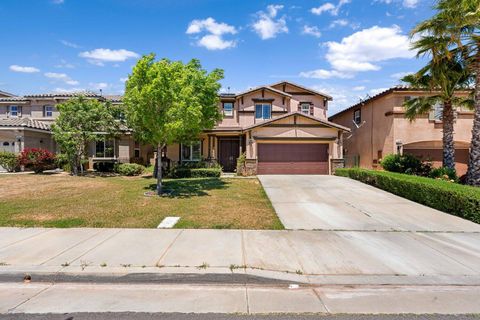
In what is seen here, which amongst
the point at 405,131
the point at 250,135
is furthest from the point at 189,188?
the point at 405,131

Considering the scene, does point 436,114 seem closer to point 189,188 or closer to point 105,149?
point 189,188

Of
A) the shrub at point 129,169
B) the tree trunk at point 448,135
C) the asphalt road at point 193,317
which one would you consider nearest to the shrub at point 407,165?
the tree trunk at point 448,135

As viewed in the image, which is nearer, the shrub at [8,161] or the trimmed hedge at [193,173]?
the trimmed hedge at [193,173]

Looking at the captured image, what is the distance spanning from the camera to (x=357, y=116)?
2373 centimetres

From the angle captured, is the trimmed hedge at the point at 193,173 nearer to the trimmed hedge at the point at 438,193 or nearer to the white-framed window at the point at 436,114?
the trimmed hedge at the point at 438,193

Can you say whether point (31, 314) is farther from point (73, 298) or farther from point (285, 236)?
point (285, 236)

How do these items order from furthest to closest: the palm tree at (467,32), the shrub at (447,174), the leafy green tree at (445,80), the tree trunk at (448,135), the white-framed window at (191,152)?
the white-framed window at (191,152) < the tree trunk at (448,135) < the shrub at (447,174) < the leafy green tree at (445,80) < the palm tree at (467,32)

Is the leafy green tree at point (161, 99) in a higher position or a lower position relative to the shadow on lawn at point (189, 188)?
higher

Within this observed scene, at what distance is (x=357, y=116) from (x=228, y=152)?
1236cm

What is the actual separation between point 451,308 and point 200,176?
51.5ft

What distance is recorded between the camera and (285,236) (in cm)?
675

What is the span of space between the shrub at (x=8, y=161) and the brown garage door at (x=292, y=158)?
62.9 feet

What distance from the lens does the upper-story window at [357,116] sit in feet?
76.0

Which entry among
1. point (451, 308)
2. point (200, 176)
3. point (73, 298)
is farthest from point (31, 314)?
point (200, 176)
